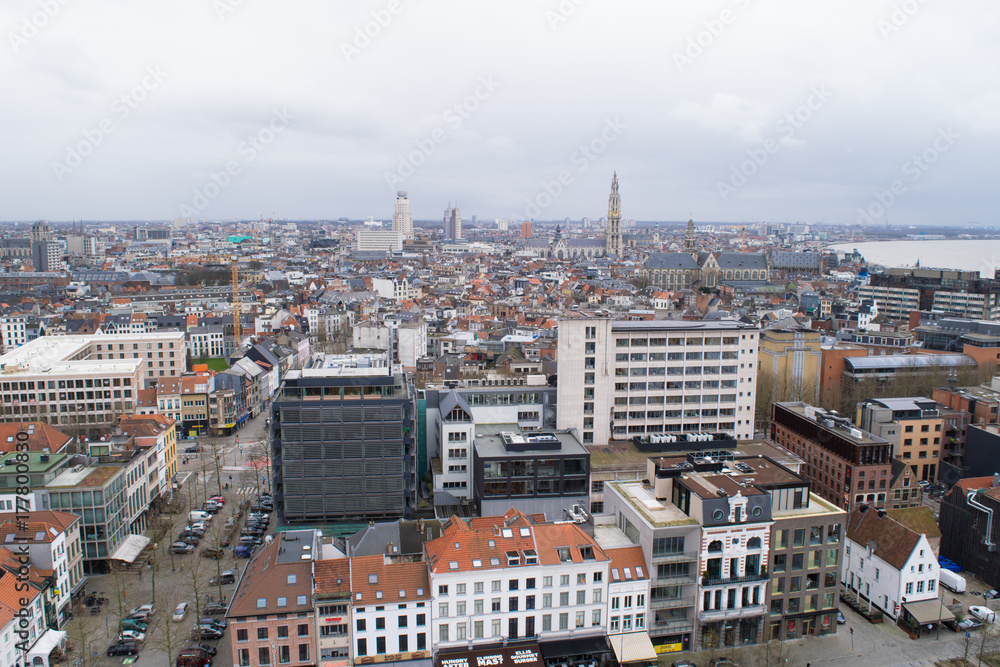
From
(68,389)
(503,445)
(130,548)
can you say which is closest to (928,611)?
(503,445)

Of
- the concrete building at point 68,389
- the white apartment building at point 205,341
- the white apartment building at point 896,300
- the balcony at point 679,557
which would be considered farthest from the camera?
the white apartment building at point 896,300

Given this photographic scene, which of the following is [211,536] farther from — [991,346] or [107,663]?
[991,346]

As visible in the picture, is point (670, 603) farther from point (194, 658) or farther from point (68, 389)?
point (68, 389)

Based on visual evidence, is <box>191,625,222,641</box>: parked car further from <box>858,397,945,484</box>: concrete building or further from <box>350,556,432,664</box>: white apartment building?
<box>858,397,945,484</box>: concrete building

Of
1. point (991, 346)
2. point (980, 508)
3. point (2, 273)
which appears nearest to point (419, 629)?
point (980, 508)

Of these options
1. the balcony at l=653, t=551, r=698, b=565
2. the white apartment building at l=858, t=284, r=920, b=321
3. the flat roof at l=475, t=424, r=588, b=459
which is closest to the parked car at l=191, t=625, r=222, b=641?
the flat roof at l=475, t=424, r=588, b=459

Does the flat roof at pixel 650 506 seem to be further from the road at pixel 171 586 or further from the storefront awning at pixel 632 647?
the road at pixel 171 586

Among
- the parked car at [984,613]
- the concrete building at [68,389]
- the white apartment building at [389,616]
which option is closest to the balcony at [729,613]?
the parked car at [984,613]
